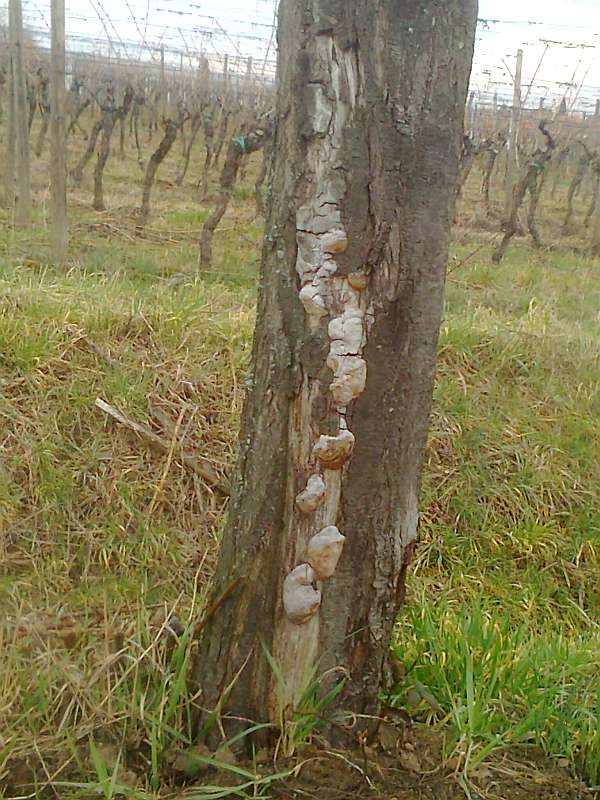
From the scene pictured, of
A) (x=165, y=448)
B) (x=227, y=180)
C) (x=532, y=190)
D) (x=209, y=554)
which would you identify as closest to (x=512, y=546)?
(x=209, y=554)

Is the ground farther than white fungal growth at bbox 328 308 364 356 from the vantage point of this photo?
Yes

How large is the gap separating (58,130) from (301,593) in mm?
5450

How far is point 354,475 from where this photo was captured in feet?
5.69

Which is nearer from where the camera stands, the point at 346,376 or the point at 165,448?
the point at 346,376

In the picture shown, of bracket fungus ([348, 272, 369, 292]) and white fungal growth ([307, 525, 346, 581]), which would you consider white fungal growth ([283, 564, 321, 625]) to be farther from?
bracket fungus ([348, 272, 369, 292])

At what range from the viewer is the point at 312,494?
1.69 metres

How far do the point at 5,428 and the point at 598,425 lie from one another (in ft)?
10.1

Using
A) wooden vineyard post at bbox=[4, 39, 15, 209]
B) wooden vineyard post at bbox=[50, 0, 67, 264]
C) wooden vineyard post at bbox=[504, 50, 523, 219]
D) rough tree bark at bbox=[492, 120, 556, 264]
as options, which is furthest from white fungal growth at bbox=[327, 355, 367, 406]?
wooden vineyard post at bbox=[504, 50, 523, 219]

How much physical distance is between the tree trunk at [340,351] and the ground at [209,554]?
0.17 m

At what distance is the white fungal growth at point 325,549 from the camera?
1.72 m

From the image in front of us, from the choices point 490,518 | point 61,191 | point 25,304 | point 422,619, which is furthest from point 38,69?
point 422,619

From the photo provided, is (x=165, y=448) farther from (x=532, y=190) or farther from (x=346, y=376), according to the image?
(x=532, y=190)

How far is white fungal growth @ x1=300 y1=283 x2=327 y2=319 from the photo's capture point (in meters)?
1.62

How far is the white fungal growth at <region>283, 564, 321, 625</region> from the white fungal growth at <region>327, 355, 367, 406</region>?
382mm
